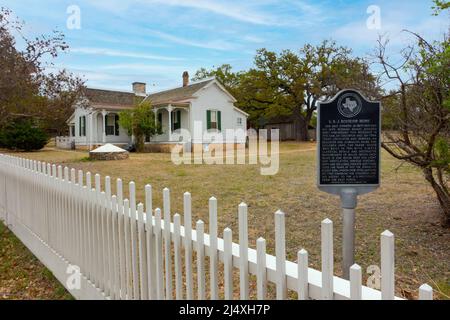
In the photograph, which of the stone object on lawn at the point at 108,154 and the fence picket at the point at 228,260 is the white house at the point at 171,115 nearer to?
the stone object on lawn at the point at 108,154

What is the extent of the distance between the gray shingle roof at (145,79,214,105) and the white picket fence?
2076 cm

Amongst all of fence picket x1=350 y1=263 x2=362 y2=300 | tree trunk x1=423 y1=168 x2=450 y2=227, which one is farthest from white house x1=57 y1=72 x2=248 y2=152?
fence picket x1=350 y1=263 x2=362 y2=300

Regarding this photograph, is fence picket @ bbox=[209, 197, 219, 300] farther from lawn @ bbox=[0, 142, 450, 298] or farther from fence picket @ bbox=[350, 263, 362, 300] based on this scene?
lawn @ bbox=[0, 142, 450, 298]

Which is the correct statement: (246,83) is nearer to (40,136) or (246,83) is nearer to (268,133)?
(268,133)

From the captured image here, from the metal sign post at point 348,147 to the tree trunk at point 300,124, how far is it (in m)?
34.9

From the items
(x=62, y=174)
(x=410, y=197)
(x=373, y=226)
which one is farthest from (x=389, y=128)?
(x=62, y=174)

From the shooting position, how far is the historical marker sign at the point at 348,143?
3006 mm

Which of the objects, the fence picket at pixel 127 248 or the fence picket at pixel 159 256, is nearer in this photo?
the fence picket at pixel 159 256

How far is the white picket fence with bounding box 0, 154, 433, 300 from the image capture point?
173 cm

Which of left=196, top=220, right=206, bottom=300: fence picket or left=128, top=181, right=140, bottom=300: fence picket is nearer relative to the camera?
left=196, top=220, right=206, bottom=300: fence picket

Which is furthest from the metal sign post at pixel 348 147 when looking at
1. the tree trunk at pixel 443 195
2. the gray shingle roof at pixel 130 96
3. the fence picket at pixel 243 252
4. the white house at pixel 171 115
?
the gray shingle roof at pixel 130 96

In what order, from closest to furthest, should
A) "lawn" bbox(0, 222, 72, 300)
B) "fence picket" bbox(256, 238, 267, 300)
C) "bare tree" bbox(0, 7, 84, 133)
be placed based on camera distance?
"fence picket" bbox(256, 238, 267, 300) < "lawn" bbox(0, 222, 72, 300) < "bare tree" bbox(0, 7, 84, 133)

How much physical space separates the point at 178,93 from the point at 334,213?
22928mm

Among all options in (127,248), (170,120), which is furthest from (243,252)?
(170,120)
